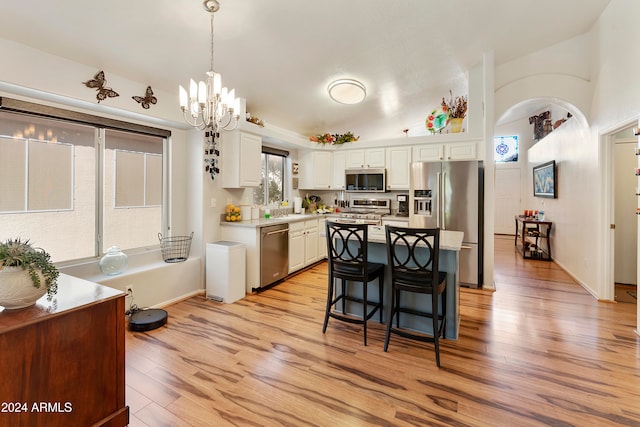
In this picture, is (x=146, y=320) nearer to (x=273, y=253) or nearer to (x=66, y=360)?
(x=66, y=360)

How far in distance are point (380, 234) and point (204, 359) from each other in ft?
6.26

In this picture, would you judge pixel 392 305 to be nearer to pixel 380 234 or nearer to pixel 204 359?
pixel 380 234

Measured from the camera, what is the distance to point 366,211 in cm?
580

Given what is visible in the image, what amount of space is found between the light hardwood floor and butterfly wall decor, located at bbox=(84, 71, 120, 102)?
2321 millimetres

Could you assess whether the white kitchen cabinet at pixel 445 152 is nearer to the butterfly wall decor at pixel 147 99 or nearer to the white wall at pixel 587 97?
the white wall at pixel 587 97

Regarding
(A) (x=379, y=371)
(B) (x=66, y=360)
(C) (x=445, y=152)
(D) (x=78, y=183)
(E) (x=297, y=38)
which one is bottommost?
(A) (x=379, y=371)

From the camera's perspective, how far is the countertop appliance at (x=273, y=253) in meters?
4.10

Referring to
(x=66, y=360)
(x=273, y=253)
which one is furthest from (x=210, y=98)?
(x=273, y=253)

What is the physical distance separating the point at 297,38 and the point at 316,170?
9.50 ft

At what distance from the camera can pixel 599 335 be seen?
287 centimetres

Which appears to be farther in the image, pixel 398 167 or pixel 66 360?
pixel 398 167

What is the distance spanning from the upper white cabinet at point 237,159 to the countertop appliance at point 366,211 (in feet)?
6.54

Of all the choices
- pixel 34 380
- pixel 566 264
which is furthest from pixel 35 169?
pixel 566 264

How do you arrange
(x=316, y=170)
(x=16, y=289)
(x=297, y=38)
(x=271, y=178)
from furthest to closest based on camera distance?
(x=316, y=170) → (x=271, y=178) → (x=297, y=38) → (x=16, y=289)
